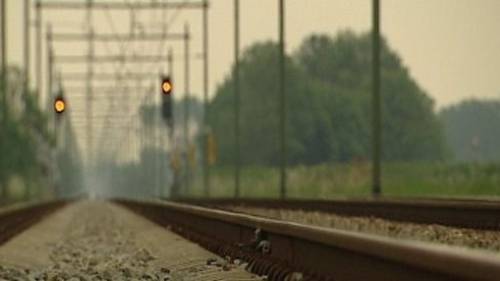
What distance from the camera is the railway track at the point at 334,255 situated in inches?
188

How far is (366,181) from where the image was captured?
5569 cm

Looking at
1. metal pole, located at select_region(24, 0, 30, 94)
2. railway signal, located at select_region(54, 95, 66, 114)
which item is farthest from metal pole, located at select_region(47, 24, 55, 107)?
railway signal, located at select_region(54, 95, 66, 114)

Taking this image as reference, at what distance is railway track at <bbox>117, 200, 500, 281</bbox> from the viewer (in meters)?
4.77

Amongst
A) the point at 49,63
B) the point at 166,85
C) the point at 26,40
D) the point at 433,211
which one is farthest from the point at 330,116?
the point at 433,211

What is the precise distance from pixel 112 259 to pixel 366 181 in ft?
137

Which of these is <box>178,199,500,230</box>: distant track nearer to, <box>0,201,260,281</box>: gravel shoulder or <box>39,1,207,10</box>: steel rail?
<box>0,201,260,281</box>: gravel shoulder

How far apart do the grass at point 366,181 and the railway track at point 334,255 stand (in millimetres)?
26223

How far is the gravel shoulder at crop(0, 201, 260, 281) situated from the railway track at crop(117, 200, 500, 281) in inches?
10.5

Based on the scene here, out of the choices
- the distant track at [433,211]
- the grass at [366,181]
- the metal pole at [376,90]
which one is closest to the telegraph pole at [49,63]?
the grass at [366,181]

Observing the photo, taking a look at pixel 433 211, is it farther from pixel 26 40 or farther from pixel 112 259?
pixel 26 40

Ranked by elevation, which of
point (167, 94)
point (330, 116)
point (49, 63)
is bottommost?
point (167, 94)

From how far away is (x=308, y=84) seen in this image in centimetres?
11412

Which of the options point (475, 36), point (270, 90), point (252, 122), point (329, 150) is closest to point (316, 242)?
point (475, 36)

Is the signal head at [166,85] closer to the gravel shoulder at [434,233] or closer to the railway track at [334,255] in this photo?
the gravel shoulder at [434,233]
